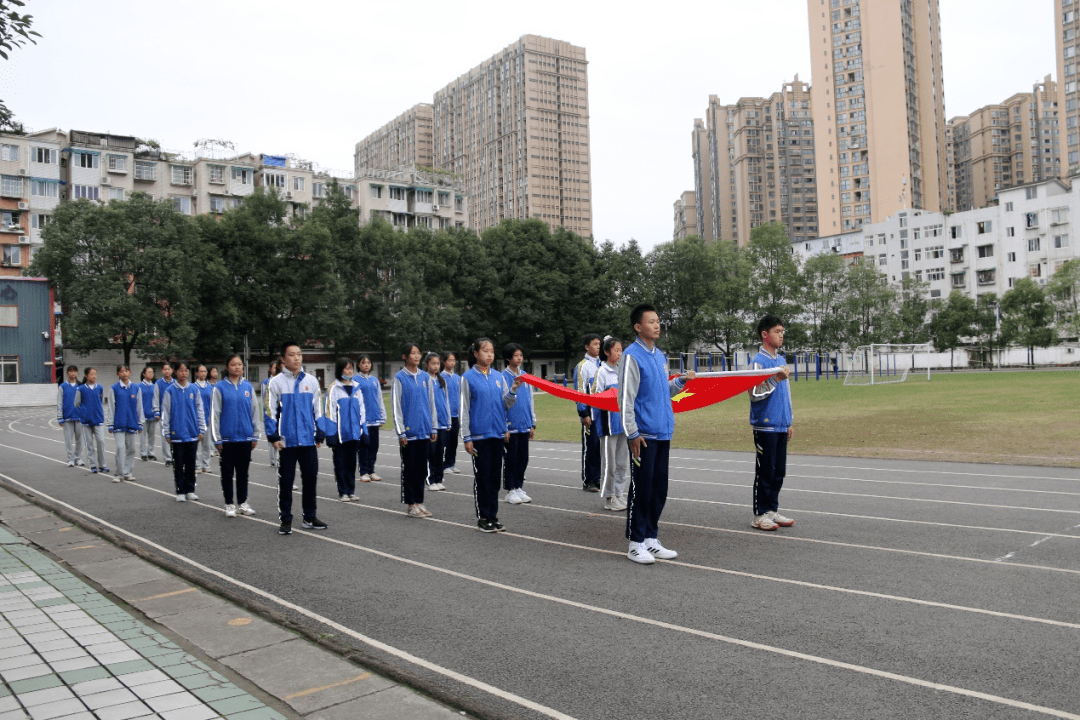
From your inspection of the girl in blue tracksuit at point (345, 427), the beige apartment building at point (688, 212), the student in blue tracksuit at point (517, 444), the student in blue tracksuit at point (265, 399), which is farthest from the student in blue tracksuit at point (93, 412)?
the beige apartment building at point (688, 212)

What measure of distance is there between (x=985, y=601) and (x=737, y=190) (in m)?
156

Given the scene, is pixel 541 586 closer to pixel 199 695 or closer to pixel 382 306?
pixel 199 695

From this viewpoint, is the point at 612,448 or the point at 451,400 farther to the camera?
the point at 451,400

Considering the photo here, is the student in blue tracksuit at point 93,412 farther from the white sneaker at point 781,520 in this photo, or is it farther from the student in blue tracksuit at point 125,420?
the white sneaker at point 781,520

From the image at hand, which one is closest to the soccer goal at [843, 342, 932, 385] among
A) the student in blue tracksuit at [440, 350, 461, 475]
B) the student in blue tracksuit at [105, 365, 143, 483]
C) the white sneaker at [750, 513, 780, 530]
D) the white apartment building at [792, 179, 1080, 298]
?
the white apartment building at [792, 179, 1080, 298]

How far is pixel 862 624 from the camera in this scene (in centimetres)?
504

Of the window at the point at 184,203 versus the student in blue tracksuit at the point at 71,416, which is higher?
the window at the point at 184,203

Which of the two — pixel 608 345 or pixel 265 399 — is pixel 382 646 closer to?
pixel 608 345

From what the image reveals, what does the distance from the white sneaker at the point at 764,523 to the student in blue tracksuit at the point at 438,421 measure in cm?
531

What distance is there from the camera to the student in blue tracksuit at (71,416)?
16594mm

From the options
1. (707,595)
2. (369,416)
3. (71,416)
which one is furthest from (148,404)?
(707,595)

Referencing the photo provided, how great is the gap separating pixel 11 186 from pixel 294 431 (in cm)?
7024

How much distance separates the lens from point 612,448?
33.3 feet

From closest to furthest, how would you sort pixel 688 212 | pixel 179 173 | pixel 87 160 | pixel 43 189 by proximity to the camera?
pixel 43 189 → pixel 87 160 → pixel 179 173 → pixel 688 212
